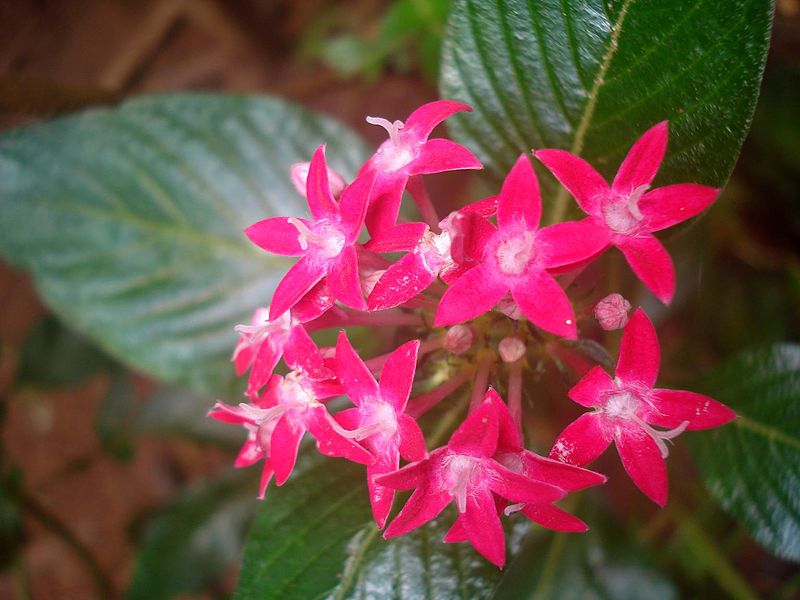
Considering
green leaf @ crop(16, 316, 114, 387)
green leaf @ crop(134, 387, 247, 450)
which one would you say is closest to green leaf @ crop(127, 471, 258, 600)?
green leaf @ crop(134, 387, 247, 450)

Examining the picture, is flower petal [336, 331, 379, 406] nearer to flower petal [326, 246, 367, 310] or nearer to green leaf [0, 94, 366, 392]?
flower petal [326, 246, 367, 310]

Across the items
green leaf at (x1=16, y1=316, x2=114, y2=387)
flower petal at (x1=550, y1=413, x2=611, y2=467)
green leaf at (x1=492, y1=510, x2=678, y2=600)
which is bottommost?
green leaf at (x1=492, y1=510, x2=678, y2=600)

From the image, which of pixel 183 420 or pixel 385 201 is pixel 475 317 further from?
pixel 183 420

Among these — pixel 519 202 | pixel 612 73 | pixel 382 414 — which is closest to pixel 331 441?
pixel 382 414

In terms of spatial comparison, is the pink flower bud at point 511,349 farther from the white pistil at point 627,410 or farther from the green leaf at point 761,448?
the green leaf at point 761,448

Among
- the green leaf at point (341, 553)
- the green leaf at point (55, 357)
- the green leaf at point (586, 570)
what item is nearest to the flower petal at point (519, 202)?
the green leaf at point (341, 553)

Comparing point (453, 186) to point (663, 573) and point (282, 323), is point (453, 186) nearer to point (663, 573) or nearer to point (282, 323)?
point (663, 573)

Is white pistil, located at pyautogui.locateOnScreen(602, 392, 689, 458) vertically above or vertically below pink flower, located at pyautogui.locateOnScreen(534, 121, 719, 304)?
below

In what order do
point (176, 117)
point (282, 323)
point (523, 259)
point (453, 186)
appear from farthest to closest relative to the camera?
point (453, 186) < point (176, 117) < point (282, 323) < point (523, 259)

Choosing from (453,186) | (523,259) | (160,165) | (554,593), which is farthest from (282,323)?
(453,186)
